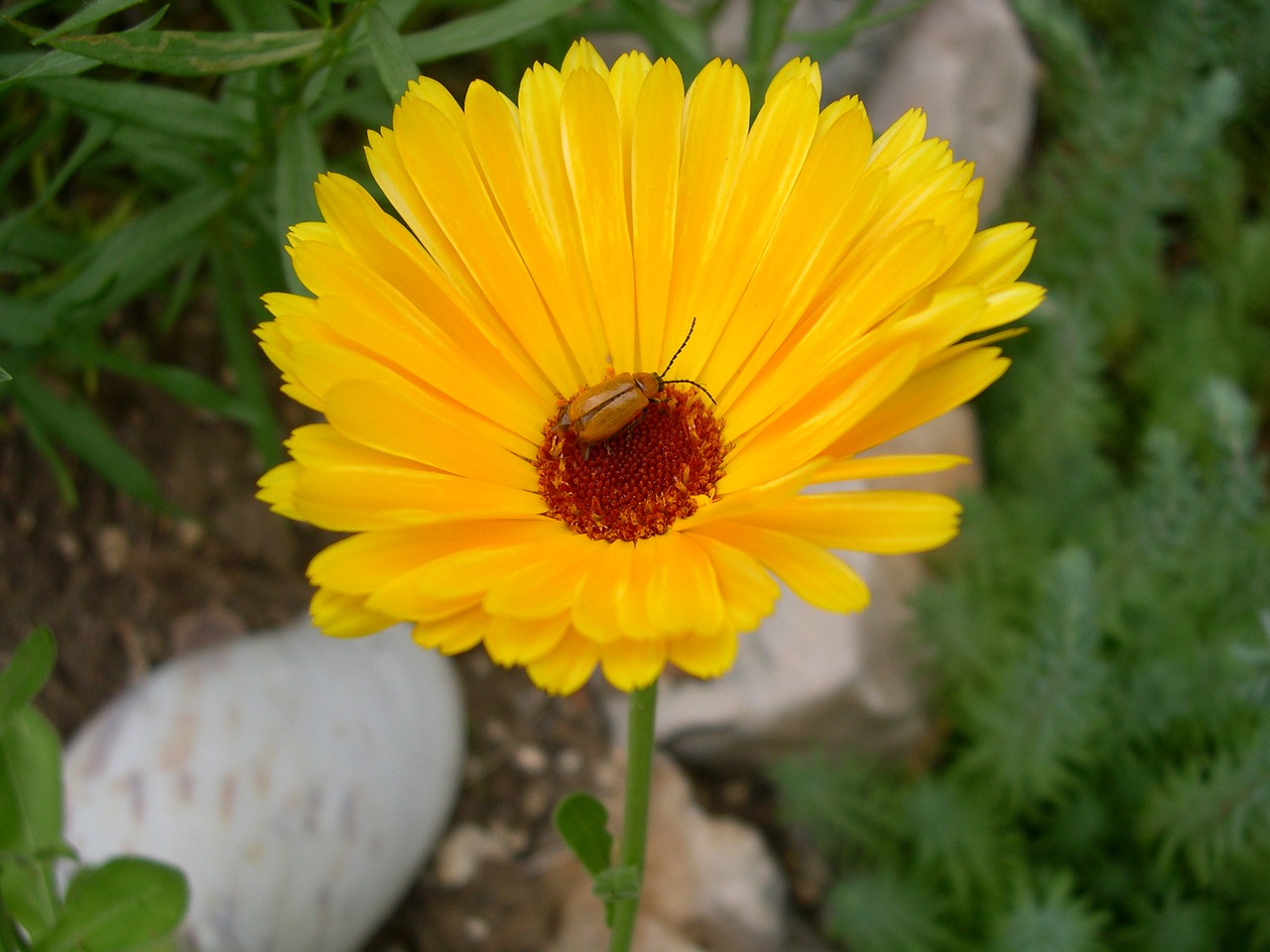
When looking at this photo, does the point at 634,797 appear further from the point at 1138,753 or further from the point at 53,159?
the point at 53,159

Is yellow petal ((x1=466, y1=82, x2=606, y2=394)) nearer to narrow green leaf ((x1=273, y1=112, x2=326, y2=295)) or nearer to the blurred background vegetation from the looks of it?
the blurred background vegetation

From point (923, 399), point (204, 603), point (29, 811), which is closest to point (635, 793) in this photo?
point (923, 399)

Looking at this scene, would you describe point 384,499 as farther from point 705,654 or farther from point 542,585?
point 705,654

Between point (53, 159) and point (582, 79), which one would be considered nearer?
point (582, 79)

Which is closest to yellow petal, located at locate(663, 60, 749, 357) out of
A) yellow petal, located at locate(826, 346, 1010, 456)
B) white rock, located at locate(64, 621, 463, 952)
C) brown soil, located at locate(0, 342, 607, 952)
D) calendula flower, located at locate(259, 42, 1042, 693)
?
calendula flower, located at locate(259, 42, 1042, 693)

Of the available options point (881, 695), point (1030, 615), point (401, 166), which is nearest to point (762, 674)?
point (881, 695)

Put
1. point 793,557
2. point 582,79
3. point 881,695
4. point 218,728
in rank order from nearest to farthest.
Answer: point 793,557
point 582,79
point 218,728
point 881,695
